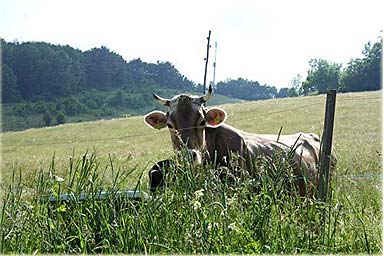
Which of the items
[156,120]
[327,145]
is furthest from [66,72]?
[327,145]

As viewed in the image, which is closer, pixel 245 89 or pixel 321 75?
pixel 321 75

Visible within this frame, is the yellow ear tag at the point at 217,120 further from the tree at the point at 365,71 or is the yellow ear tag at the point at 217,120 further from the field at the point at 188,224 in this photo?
the tree at the point at 365,71

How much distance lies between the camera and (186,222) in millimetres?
3830

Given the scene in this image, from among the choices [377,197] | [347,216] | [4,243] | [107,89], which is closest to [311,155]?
[377,197]

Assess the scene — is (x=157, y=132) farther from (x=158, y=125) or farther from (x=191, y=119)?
(x=191, y=119)

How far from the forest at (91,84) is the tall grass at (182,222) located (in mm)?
21835

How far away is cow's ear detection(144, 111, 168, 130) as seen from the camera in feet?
24.3

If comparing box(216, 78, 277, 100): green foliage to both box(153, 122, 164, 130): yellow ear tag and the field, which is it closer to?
box(153, 122, 164, 130): yellow ear tag

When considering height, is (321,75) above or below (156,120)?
above

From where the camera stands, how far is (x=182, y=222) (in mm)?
3830

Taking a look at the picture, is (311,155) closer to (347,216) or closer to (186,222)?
(347,216)

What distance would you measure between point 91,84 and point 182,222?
55.2 meters

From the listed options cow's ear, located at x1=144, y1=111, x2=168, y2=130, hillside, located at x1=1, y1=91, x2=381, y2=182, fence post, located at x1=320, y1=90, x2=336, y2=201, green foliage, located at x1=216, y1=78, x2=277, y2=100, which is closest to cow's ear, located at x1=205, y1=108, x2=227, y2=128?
cow's ear, located at x1=144, y1=111, x2=168, y2=130

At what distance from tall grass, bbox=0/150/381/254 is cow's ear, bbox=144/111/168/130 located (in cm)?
321
